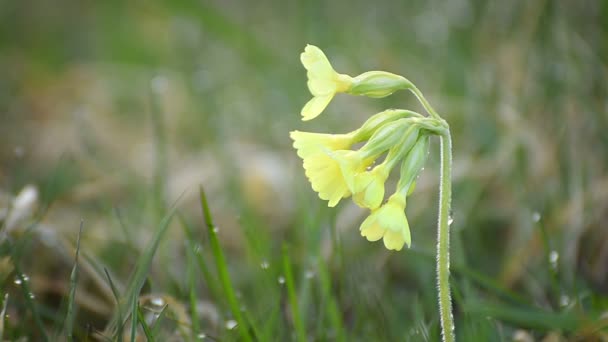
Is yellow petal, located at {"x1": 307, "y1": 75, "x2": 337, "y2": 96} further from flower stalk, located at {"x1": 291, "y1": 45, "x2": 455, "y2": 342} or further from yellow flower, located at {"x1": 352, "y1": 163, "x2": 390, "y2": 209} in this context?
yellow flower, located at {"x1": 352, "y1": 163, "x2": 390, "y2": 209}

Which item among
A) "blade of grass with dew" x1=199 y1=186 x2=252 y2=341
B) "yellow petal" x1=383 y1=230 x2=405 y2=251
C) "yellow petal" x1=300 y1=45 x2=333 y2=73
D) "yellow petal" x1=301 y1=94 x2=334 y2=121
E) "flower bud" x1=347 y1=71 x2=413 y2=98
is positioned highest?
"yellow petal" x1=300 y1=45 x2=333 y2=73

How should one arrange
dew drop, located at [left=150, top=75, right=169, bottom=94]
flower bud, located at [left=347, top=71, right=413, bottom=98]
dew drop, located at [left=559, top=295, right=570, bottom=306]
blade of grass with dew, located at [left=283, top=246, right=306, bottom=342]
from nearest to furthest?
Answer: flower bud, located at [left=347, top=71, right=413, bottom=98] < blade of grass with dew, located at [left=283, top=246, right=306, bottom=342] < dew drop, located at [left=559, top=295, right=570, bottom=306] < dew drop, located at [left=150, top=75, right=169, bottom=94]

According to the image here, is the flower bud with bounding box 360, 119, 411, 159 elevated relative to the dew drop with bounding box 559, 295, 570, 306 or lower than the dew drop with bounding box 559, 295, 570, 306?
elevated

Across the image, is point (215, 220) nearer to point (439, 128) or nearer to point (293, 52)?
point (439, 128)

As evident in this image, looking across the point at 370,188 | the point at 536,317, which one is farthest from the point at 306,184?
the point at 370,188

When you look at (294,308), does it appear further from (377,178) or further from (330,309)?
(377,178)

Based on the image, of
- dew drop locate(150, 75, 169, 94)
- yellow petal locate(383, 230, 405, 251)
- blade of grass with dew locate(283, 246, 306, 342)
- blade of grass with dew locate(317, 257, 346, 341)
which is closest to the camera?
yellow petal locate(383, 230, 405, 251)

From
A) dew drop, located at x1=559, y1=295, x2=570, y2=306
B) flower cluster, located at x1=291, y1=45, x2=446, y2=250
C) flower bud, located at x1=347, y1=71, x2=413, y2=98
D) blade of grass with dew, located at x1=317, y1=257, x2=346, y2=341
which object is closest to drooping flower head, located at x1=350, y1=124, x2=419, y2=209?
flower cluster, located at x1=291, y1=45, x2=446, y2=250

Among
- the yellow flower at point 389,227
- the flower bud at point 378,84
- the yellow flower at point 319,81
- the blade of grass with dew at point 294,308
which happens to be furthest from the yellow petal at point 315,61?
the blade of grass with dew at point 294,308
